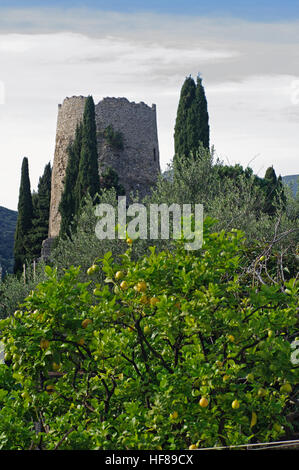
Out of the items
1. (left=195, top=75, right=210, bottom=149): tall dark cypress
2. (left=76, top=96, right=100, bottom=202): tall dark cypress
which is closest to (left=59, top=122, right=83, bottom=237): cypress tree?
(left=76, top=96, right=100, bottom=202): tall dark cypress

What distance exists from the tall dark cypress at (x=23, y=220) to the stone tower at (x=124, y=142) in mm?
1429

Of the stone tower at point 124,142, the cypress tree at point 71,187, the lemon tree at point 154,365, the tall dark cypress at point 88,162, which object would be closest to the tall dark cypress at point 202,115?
the tall dark cypress at point 88,162

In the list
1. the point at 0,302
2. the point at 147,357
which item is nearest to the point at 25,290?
the point at 0,302

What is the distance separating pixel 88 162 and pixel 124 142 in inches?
229

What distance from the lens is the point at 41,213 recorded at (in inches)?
1547

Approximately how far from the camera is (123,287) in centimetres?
502

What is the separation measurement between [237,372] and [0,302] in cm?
2501

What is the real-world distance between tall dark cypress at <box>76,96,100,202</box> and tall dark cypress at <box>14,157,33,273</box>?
6.85 m

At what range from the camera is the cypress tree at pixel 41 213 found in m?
36.7

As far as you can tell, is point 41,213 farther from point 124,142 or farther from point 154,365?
point 154,365

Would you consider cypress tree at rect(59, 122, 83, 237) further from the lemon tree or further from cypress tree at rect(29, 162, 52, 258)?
the lemon tree

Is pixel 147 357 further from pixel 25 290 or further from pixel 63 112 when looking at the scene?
pixel 63 112

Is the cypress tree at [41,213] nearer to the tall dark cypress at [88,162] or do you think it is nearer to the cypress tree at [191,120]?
the tall dark cypress at [88,162]

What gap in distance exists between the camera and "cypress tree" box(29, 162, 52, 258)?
3672cm
